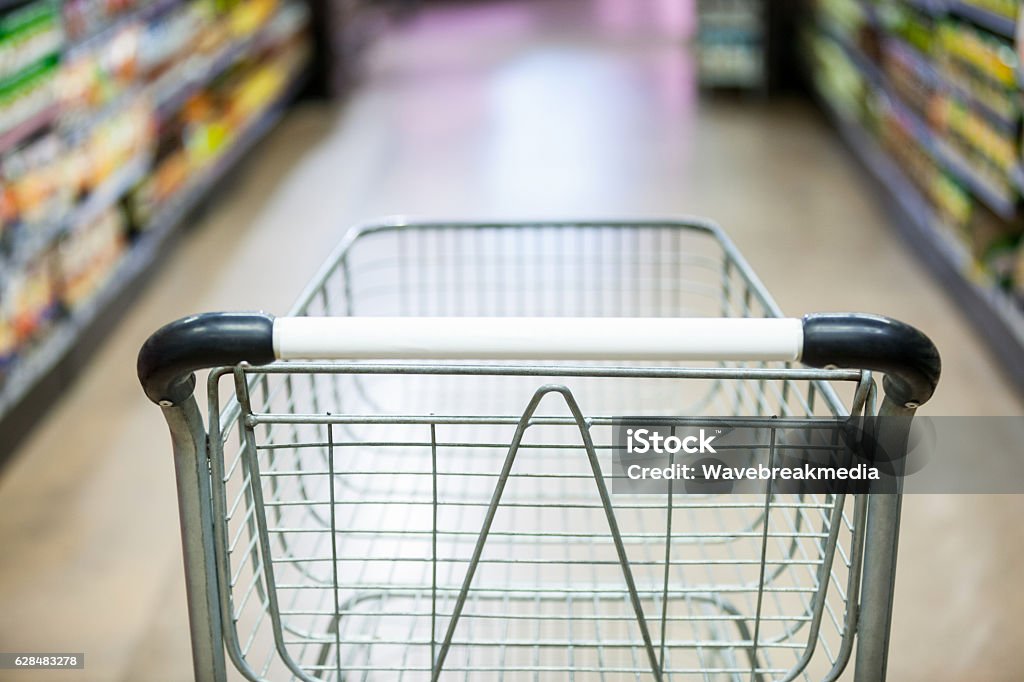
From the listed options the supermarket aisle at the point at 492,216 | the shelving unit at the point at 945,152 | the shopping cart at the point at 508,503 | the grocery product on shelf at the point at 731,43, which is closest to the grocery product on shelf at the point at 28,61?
the supermarket aisle at the point at 492,216

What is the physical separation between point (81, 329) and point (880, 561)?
10.6ft

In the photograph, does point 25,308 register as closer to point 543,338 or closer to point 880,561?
point 543,338

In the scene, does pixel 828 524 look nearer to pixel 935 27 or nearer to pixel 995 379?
pixel 995 379

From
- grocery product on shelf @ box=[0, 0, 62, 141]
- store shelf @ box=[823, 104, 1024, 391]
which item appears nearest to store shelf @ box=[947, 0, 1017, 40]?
store shelf @ box=[823, 104, 1024, 391]

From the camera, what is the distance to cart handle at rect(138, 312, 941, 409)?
47.8 inches

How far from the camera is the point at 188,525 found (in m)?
1.35

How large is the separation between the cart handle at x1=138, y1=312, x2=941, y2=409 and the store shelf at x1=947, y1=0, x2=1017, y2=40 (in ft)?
10.3

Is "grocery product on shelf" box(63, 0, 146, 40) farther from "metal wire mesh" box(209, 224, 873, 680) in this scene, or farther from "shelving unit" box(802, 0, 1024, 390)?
"shelving unit" box(802, 0, 1024, 390)

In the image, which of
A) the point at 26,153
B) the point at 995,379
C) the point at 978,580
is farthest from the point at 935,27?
the point at 26,153

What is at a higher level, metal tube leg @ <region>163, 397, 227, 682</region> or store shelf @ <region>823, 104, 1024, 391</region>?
metal tube leg @ <region>163, 397, 227, 682</region>

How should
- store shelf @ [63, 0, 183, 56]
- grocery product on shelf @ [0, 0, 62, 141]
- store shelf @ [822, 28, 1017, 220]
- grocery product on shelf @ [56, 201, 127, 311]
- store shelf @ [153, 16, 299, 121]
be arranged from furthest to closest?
store shelf @ [153, 16, 299, 121] → store shelf @ [63, 0, 183, 56] → store shelf @ [822, 28, 1017, 220] → grocery product on shelf @ [56, 201, 127, 311] → grocery product on shelf @ [0, 0, 62, 141]

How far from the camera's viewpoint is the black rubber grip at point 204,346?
4.04 feet

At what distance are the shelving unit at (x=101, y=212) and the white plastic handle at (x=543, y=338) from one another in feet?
7.89

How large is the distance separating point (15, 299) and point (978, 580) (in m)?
2.85
